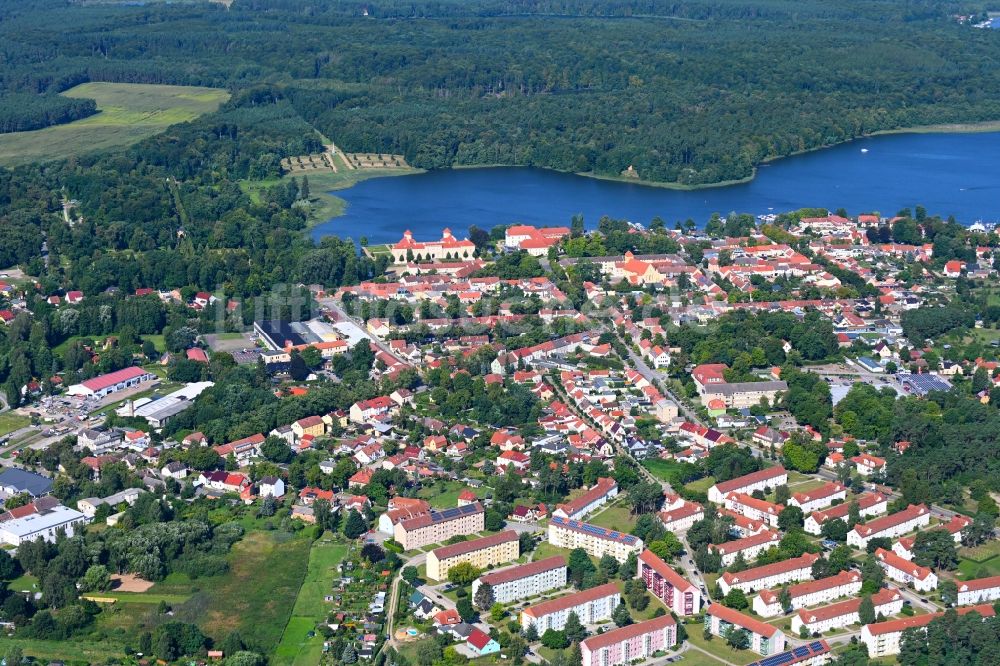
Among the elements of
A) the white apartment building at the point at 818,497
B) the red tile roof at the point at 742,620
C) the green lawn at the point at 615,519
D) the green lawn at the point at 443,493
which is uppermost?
the red tile roof at the point at 742,620

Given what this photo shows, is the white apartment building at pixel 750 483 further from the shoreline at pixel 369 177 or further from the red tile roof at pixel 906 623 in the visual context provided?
the shoreline at pixel 369 177

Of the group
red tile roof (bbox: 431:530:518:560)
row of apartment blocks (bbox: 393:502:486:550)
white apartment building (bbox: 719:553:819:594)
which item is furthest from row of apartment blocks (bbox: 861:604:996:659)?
row of apartment blocks (bbox: 393:502:486:550)

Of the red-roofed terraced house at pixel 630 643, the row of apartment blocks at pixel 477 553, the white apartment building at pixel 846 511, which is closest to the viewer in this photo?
the red-roofed terraced house at pixel 630 643

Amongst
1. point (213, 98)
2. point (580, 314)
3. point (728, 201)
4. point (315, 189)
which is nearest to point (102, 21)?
point (213, 98)

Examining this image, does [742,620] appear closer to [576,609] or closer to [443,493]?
[576,609]

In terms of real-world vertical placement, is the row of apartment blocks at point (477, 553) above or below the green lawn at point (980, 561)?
above

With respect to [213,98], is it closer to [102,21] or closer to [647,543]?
[102,21]

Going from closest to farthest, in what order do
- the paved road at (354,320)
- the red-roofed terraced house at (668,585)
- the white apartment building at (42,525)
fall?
the red-roofed terraced house at (668,585) → the white apartment building at (42,525) → the paved road at (354,320)

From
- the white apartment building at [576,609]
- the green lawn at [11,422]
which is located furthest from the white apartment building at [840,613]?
the green lawn at [11,422]
